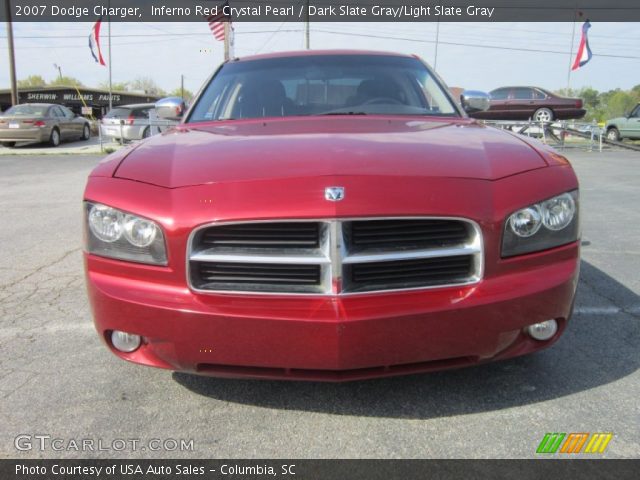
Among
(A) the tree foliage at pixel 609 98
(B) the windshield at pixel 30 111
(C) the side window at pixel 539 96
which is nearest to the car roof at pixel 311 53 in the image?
(B) the windshield at pixel 30 111

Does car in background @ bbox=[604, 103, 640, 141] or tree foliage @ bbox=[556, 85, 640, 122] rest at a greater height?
tree foliage @ bbox=[556, 85, 640, 122]

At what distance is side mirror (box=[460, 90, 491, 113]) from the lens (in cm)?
400

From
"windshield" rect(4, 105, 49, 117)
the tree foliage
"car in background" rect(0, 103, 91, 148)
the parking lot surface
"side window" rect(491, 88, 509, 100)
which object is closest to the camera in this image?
the parking lot surface

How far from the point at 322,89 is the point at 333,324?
2013 millimetres

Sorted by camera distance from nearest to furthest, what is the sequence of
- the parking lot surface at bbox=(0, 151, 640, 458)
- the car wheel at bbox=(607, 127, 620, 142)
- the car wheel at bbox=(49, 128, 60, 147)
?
the parking lot surface at bbox=(0, 151, 640, 458) < the car wheel at bbox=(49, 128, 60, 147) < the car wheel at bbox=(607, 127, 620, 142)

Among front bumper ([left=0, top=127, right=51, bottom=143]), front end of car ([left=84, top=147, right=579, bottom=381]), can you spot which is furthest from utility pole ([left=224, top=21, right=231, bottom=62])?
front end of car ([left=84, top=147, right=579, bottom=381])

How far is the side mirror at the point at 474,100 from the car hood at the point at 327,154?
1269 millimetres

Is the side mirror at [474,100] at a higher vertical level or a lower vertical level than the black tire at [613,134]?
higher

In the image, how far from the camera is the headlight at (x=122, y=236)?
2.06m

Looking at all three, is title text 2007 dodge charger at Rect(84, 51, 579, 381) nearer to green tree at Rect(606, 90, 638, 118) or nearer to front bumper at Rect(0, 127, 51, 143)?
front bumper at Rect(0, 127, 51, 143)
